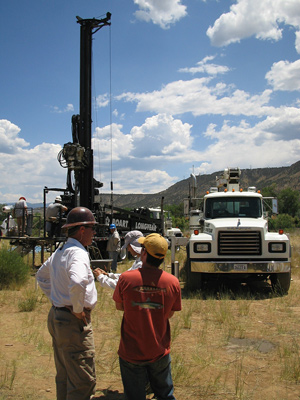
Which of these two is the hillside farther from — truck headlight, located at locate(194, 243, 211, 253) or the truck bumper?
the truck bumper

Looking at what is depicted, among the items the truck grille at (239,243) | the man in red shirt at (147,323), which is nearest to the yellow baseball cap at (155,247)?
the man in red shirt at (147,323)

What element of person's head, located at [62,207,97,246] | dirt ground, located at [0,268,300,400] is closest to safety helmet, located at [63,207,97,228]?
person's head, located at [62,207,97,246]

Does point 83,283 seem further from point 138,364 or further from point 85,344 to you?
point 138,364

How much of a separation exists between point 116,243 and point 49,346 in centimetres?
762

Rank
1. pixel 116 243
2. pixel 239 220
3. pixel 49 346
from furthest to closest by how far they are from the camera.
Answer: pixel 116 243, pixel 239 220, pixel 49 346

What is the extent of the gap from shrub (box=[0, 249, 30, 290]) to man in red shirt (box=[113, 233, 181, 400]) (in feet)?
26.2

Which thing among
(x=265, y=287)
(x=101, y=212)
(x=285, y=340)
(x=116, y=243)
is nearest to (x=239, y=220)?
(x=265, y=287)

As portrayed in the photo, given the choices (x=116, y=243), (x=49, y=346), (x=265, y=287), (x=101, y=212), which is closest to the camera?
(x=49, y=346)

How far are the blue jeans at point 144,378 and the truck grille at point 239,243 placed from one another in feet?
20.8

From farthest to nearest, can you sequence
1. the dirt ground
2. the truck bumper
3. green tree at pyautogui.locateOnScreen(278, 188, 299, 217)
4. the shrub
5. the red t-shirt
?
green tree at pyautogui.locateOnScreen(278, 188, 299, 217)
the shrub
the truck bumper
the dirt ground
the red t-shirt

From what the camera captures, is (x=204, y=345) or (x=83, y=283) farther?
(x=204, y=345)

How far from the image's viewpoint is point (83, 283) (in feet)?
9.95

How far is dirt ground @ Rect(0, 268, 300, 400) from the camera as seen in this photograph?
437cm

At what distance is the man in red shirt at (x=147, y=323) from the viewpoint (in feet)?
9.96
